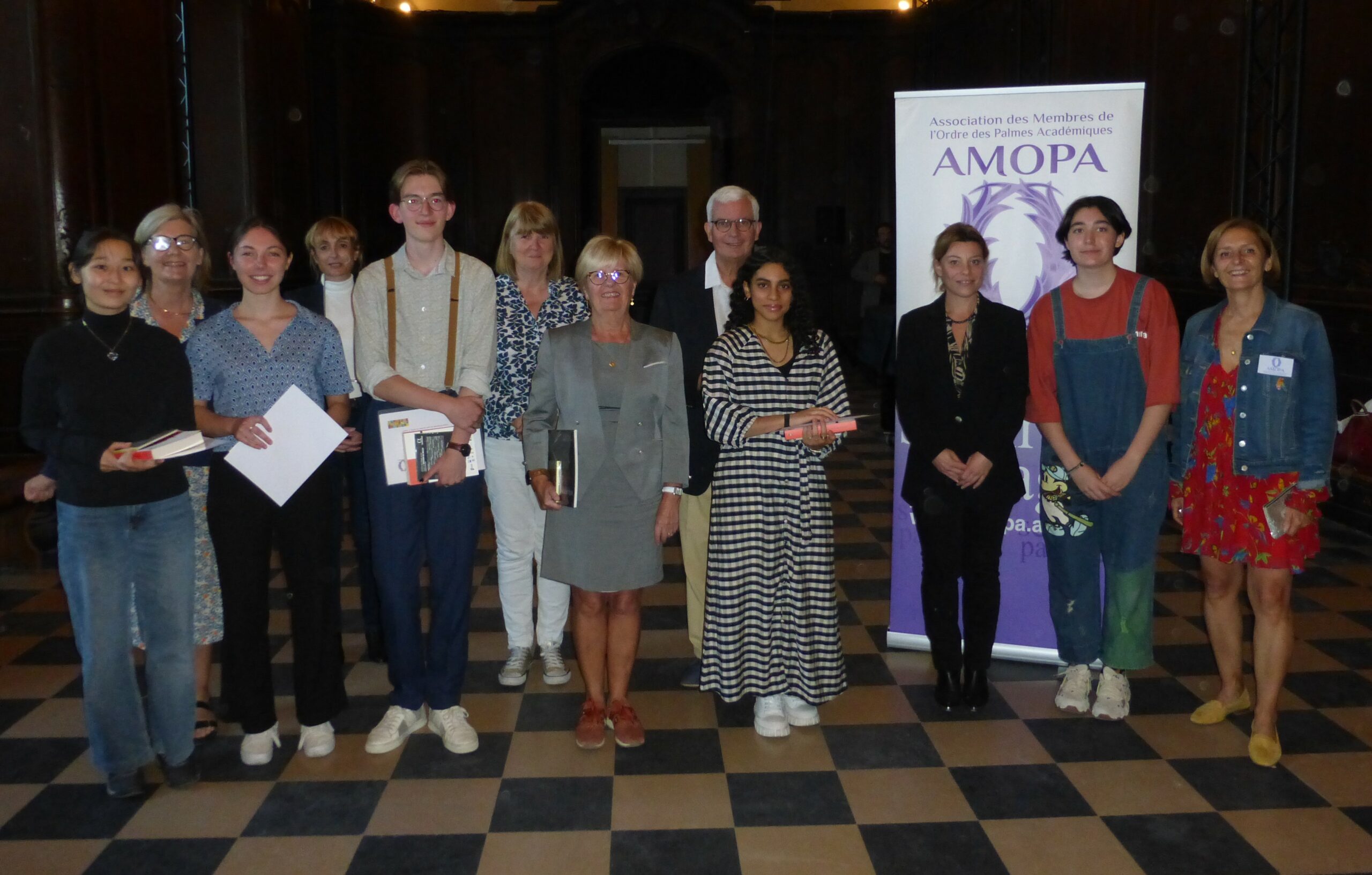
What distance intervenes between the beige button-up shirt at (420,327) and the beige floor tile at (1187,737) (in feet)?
7.63

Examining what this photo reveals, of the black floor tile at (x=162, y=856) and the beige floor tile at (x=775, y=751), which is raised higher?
the beige floor tile at (x=775, y=751)

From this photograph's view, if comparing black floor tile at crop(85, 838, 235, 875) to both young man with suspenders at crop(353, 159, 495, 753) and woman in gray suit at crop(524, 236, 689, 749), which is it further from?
woman in gray suit at crop(524, 236, 689, 749)

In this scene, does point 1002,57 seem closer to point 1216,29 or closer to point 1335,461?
point 1216,29

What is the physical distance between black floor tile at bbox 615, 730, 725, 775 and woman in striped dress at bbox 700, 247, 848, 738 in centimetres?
16

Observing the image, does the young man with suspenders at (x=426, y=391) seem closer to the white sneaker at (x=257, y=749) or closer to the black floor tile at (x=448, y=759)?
the black floor tile at (x=448, y=759)

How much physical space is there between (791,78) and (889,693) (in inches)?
416

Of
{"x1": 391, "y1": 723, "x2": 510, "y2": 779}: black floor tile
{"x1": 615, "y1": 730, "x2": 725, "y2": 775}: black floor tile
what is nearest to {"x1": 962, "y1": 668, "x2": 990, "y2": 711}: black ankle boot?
{"x1": 615, "y1": 730, "x2": 725, "y2": 775}: black floor tile

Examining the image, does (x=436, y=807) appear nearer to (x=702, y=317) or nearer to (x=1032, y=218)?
(x=702, y=317)

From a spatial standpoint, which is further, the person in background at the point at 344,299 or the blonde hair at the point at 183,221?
the person in background at the point at 344,299

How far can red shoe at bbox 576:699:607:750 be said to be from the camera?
3.29m

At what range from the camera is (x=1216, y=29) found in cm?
773

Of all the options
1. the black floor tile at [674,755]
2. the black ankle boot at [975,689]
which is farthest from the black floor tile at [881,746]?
the black floor tile at [674,755]

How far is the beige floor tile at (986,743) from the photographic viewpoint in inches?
127

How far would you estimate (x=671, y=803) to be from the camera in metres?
2.96
